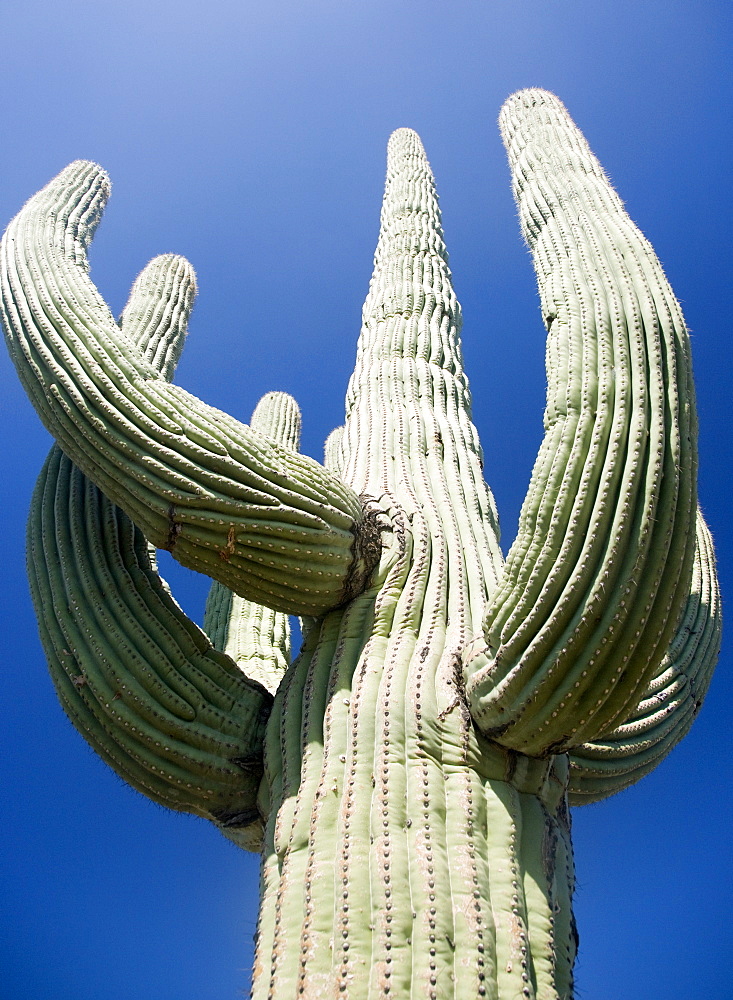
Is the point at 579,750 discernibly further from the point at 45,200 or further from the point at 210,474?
the point at 45,200

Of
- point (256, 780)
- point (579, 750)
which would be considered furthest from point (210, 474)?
point (579, 750)

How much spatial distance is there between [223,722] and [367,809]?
2.78 feet

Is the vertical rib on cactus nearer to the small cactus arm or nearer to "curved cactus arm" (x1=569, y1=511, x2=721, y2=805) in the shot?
the small cactus arm

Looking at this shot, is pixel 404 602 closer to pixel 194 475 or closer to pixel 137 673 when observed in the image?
pixel 194 475

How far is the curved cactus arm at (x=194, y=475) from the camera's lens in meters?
2.60

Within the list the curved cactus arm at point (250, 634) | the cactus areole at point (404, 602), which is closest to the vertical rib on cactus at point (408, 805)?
the cactus areole at point (404, 602)

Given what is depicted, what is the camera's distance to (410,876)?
74.0 inches

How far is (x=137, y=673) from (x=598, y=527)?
68.9 inches

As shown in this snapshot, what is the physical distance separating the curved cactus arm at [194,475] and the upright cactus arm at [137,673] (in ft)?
1.33

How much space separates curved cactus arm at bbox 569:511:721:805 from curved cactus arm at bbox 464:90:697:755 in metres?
0.88

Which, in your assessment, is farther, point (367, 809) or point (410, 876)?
point (367, 809)

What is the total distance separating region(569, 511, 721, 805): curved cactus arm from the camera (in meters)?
2.93

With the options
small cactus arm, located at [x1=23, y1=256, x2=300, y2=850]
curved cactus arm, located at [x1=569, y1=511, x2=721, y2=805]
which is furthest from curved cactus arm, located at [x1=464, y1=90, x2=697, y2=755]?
small cactus arm, located at [x1=23, y1=256, x2=300, y2=850]

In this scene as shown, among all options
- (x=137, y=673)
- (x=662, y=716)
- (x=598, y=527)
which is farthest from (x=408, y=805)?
(x=662, y=716)
